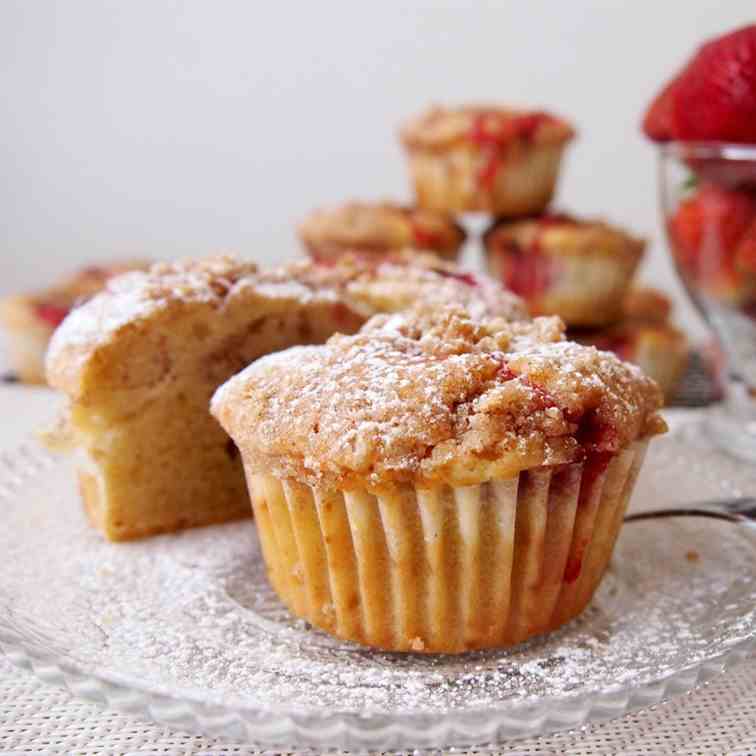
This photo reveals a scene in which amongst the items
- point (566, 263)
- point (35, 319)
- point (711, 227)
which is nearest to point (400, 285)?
point (711, 227)

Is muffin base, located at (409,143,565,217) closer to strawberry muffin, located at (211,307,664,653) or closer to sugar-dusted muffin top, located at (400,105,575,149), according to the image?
sugar-dusted muffin top, located at (400,105,575,149)

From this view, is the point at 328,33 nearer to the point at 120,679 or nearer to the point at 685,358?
the point at 685,358

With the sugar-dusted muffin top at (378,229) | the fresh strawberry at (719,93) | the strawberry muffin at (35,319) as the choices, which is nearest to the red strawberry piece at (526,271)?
the sugar-dusted muffin top at (378,229)

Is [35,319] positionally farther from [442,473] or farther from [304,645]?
[442,473]

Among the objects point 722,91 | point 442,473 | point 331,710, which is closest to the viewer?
point 331,710

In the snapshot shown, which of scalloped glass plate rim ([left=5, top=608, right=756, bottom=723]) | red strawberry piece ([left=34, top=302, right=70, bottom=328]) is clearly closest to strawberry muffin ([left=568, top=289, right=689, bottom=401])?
red strawberry piece ([left=34, top=302, right=70, bottom=328])
